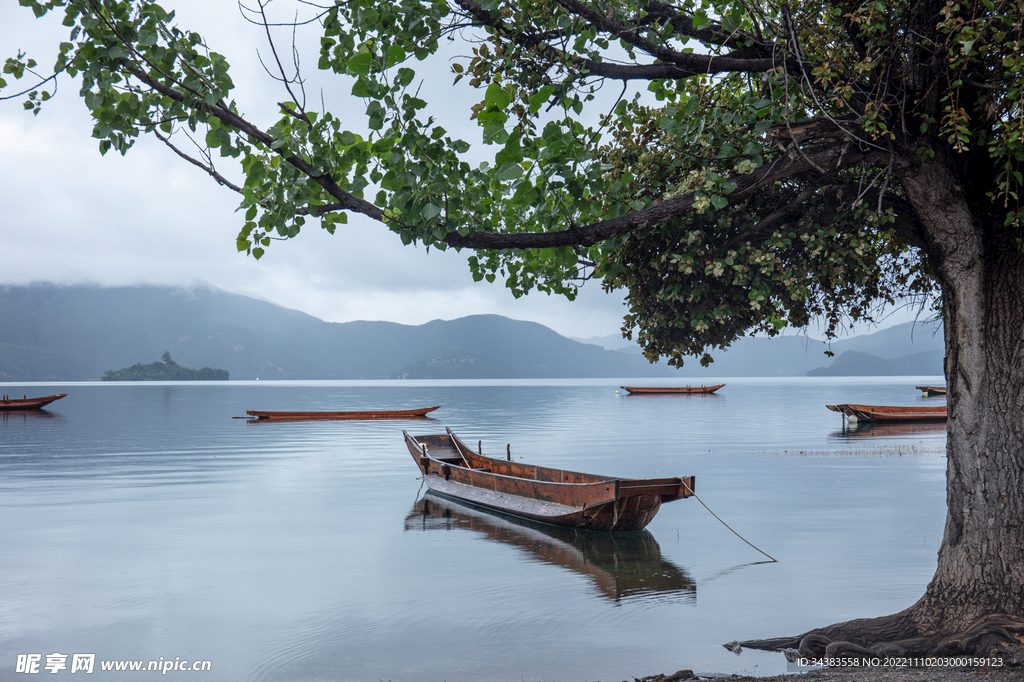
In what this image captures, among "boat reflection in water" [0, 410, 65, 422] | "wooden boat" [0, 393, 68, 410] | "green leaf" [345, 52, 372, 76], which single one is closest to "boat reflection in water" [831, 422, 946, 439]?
"green leaf" [345, 52, 372, 76]

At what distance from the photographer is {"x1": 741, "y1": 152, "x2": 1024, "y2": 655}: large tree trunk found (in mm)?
7441

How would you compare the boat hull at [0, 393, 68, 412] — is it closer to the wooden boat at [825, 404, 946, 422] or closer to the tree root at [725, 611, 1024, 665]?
the wooden boat at [825, 404, 946, 422]

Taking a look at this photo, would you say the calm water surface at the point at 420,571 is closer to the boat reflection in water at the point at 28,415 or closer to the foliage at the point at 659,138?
the foliage at the point at 659,138

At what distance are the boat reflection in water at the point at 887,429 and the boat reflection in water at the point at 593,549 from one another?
3803 centimetres

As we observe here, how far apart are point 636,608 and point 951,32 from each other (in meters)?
10.6

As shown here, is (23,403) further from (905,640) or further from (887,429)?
(905,640)

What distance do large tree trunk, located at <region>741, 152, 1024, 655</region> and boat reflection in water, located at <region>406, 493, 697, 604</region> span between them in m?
6.50

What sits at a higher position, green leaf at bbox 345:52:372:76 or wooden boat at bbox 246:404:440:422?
green leaf at bbox 345:52:372:76

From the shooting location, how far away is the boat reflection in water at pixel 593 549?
14500mm

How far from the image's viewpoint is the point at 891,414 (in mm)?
59156

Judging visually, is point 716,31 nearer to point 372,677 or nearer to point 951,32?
point 951,32

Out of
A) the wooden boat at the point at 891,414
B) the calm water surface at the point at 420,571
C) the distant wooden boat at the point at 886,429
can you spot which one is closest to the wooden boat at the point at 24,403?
the calm water surface at the point at 420,571

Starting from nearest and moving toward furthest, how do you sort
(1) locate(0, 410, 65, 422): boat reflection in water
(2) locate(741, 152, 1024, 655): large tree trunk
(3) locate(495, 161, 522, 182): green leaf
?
1. (3) locate(495, 161, 522, 182): green leaf
2. (2) locate(741, 152, 1024, 655): large tree trunk
3. (1) locate(0, 410, 65, 422): boat reflection in water

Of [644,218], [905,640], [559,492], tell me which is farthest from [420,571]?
[644,218]
